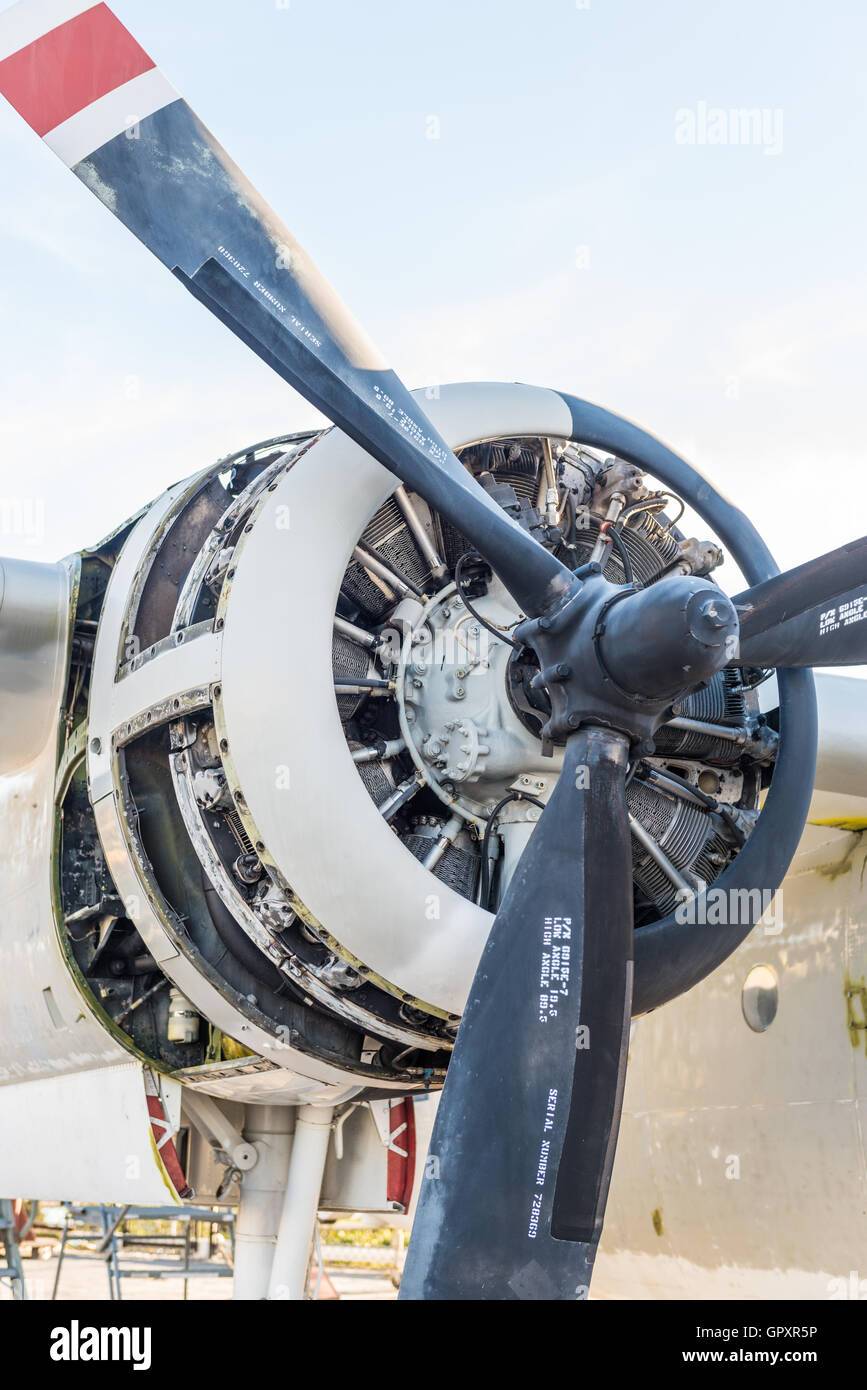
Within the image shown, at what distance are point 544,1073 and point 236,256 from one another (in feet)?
11.3

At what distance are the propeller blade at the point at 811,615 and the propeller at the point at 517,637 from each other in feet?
0.04

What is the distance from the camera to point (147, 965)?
21.9 ft

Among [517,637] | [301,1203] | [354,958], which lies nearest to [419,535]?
[517,637]

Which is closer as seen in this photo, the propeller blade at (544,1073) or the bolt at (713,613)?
the propeller blade at (544,1073)

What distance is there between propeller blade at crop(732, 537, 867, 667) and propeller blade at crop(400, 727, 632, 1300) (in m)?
0.86

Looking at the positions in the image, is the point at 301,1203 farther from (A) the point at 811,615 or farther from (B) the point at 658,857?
(A) the point at 811,615

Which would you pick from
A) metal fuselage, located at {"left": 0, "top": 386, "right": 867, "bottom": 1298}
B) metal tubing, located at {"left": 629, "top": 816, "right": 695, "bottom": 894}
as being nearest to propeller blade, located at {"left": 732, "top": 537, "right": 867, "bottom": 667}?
metal tubing, located at {"left": 629, "top": 816, "right": 695, "bottom": 894}

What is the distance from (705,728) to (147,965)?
3042 millimetres

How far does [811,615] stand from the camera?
219 inches

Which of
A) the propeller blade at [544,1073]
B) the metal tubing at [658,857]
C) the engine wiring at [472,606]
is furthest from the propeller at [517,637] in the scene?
the metal tubing at [658,857]

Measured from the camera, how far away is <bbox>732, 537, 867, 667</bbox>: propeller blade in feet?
17.9

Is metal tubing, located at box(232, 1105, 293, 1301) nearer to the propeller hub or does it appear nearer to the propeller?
the propeller

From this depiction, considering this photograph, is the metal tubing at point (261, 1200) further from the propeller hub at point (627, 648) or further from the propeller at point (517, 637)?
the propeller hub at point (627, 648)

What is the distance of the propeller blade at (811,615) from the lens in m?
5.46
